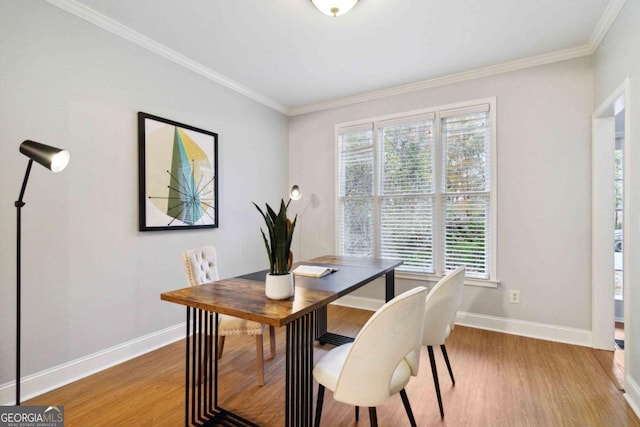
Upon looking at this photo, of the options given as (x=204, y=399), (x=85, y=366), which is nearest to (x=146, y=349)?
(x=85, y=366)

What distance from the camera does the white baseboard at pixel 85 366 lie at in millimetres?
1935

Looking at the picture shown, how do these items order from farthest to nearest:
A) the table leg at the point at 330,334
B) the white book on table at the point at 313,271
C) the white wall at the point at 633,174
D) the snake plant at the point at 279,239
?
the table leg at the point at 330,334 < the white book on table at the point at 313,271 < the white wall at the point at 633,174 < the snake plant at the point at 279,239

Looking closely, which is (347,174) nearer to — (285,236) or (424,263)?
(424,263)

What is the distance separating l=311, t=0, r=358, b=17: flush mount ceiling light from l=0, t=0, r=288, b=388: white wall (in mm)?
1574

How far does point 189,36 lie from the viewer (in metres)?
2.58

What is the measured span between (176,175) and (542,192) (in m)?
3.45

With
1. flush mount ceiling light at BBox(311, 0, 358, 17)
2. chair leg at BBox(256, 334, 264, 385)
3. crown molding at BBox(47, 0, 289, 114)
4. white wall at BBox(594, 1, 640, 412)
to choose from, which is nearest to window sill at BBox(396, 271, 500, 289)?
white wall at BBox(594, 1, 640, 412)

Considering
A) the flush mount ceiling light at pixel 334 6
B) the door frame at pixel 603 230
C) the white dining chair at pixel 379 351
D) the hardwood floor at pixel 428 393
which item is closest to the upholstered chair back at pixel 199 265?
the hardwood floor at pixel 428 393

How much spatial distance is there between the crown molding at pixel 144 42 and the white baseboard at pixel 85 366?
8.11 feet

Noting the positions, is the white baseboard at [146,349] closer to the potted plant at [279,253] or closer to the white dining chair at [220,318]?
the white dining chair at [220,318]

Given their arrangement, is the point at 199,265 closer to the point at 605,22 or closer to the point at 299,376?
the point at 299,376

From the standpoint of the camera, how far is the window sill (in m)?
3.12

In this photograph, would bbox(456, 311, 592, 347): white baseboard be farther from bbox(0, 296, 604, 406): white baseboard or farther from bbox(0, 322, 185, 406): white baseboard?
bbox(0, 322, 185, 406): white baseboard

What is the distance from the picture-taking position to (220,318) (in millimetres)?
2219
